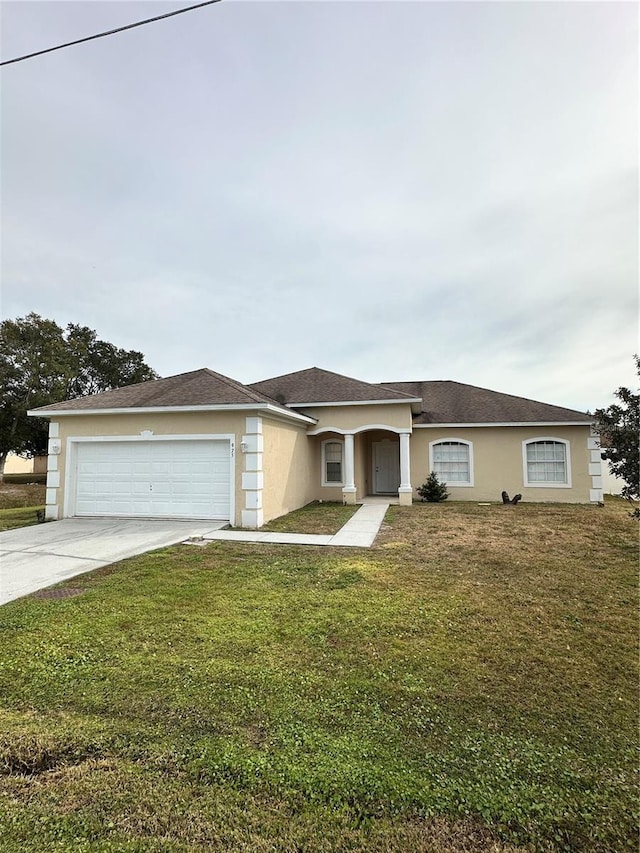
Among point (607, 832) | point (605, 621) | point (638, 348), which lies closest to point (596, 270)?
point (638, 348)

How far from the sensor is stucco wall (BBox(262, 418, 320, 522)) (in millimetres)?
10977

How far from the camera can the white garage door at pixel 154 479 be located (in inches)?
418

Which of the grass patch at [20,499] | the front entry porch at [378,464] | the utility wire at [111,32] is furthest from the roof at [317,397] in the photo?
the grass patch at [20,499]

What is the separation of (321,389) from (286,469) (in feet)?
14.3

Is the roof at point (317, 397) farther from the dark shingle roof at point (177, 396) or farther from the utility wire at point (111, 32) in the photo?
the utility wire at point (111, 32)

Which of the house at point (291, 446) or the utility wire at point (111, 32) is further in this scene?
the house at point (291, 446)

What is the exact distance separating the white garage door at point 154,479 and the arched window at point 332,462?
601 cm

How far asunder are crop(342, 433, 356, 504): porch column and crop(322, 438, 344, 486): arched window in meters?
1.03

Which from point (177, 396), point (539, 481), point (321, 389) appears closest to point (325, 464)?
point (321, 389)

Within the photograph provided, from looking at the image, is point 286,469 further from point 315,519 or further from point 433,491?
point 433,491

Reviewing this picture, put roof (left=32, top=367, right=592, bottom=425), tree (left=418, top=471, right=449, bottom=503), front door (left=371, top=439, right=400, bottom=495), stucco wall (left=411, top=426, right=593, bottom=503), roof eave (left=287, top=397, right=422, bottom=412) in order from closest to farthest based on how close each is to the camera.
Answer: roof (left=32, top=367, right=592, bottom=425), roof eave (left=287, top=397, right=422, bottom=412), stucco wall (left=411, top=426, right=593, bottom=503), tree (left=418, top=471, right=449, bottom=503), front door (left=371, top=439, right=400, bottom=495)

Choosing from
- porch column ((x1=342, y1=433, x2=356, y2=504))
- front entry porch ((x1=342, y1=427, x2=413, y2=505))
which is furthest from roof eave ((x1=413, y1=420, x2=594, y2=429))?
porch column ((x1=342, y1=433, x2=356, y2=504))

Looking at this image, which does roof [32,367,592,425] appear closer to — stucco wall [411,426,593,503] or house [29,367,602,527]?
house [29,367,602,527]

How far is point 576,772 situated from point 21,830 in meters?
2.97
